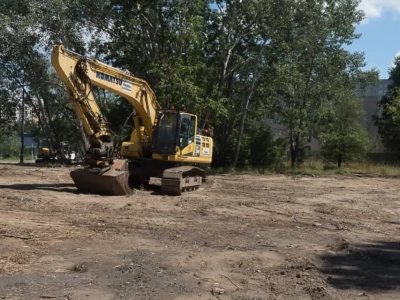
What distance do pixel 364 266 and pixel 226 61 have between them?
2576cm

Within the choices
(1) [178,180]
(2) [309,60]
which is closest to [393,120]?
(2) [309,60]

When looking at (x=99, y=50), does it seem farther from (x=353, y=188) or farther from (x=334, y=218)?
(x=334, y=218)

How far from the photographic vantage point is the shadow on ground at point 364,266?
7141 mm

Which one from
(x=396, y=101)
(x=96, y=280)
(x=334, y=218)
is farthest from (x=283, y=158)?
(x=96, y=280)

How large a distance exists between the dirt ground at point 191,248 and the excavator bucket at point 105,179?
0.42 metres

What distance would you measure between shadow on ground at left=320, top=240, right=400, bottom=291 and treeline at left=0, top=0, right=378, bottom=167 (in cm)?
1954

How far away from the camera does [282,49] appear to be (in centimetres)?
3203

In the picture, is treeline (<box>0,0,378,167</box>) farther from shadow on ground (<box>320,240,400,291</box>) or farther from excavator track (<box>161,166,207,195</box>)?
shadow on ground (<box>320,240,400,291</box>)

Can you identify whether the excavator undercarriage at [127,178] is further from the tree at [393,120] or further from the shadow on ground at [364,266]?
the tree at [393,120]

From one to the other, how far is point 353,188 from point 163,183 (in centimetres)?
916

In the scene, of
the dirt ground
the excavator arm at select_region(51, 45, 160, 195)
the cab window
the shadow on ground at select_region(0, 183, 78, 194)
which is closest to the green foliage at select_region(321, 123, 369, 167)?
the cab window

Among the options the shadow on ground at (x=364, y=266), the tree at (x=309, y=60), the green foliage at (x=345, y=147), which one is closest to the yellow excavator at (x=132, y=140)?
the shadow on ground at (x=364, y=266)

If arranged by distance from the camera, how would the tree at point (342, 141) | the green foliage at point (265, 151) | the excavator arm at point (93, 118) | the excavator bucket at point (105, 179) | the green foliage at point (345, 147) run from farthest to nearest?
Result: the green foliage at point (345, 147), the tree at point (342, 141), the green foliage at point (265, 151), the excavator bucket at point (105, 179), the excavator arm at point (93, 118)

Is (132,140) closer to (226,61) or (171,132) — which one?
(171,132)
